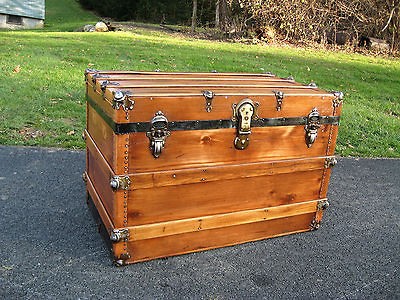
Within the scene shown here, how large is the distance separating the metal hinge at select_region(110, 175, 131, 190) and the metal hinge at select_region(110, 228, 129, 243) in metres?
0.28

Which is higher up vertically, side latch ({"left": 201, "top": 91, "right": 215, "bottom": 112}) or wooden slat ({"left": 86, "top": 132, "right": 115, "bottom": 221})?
side latch ({"left": 201, "top": 91, "right": 215, "bottom": 112})

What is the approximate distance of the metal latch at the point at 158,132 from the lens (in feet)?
8.71

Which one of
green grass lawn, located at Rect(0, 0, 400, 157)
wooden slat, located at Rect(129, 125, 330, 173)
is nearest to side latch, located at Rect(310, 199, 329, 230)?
wooden slat, located at Rect(129, 125, 330, 173)

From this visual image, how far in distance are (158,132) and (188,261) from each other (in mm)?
882

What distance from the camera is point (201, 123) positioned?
2807 millimetres

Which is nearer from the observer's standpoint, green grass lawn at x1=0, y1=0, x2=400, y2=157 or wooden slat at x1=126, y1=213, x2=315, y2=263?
wooden slat at x1=126, y1=213, x2=315, y2=263

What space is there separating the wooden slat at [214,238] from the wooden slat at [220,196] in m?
0.13

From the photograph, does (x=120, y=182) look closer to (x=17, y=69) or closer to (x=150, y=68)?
(x=17, y=69)

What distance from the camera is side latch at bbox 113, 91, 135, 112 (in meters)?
2.52

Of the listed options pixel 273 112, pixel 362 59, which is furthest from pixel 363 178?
pixel 362 59

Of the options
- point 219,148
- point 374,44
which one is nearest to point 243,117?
point 219,148

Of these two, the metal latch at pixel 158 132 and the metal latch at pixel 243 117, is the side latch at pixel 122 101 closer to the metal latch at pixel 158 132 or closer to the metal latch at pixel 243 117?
the metal latch at pixel 158 132

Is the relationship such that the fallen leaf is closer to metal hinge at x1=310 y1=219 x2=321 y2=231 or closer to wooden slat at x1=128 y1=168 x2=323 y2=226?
wooden slat at x1=128 y1=168 x2=323 y2=226

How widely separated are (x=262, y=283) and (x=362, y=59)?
36.8 feet
